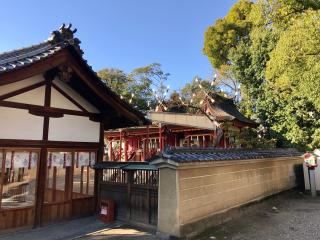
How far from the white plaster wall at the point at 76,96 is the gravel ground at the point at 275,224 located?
223 inches

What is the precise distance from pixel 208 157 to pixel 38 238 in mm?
5040

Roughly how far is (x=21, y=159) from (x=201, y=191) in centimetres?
516

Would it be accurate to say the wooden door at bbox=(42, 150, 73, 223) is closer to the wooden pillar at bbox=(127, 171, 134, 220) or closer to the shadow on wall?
the wooden pillar at bbox=(127, 171, 134, 220)

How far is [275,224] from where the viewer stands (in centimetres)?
870

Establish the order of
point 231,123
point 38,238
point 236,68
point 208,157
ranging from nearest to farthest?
point 38,238 < point 208,157 < point 231,123 < point 236,68

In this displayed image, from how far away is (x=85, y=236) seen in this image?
7.38 m

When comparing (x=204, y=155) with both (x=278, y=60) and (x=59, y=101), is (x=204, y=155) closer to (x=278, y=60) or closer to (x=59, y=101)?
(x=59, y=101)

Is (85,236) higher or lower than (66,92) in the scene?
lower

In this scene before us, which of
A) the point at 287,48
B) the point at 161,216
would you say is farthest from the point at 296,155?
the point at 161,216

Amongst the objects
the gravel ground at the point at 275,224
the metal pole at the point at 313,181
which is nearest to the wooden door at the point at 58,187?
the gravel ground at the point at 275,224

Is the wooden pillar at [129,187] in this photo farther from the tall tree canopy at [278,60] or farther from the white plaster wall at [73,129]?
the tall tree canopy at [278,60]

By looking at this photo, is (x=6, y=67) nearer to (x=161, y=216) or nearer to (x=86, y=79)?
(x=86, y=79)

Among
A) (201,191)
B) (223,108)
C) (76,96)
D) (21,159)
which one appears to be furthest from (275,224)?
(223,108)

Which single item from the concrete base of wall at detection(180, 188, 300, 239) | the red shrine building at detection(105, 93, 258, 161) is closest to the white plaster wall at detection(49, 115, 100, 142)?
the concrete base of wall at detection(180, 188, 300, 239)
